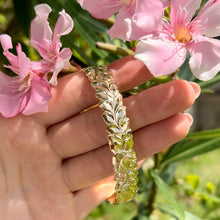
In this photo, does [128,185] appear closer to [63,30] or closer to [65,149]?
[65,149]

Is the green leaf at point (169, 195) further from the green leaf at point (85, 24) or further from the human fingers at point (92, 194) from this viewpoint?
the green leaf at point (85, 24)

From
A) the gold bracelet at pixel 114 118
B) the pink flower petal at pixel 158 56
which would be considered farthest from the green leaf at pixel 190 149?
the pink flower petal at pixel 158 56

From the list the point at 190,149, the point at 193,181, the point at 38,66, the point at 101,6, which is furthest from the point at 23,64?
the point at 193,181

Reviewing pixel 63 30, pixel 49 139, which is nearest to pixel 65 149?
pixel 49 139

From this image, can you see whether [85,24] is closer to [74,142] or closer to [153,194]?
[74,142]

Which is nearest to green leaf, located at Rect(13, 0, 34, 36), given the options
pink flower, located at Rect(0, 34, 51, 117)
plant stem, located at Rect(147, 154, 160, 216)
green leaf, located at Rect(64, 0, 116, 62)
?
green leaf, located at Rect(64, 0, 116, 62)

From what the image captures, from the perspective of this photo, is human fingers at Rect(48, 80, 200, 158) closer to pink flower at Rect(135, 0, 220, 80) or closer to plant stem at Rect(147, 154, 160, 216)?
pink flower at Rect(135, 0, 220, 80)
